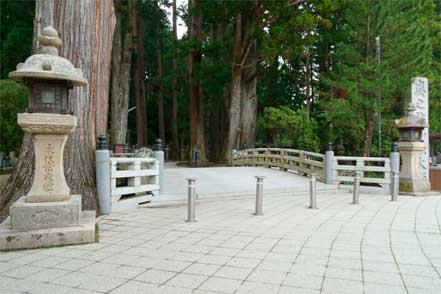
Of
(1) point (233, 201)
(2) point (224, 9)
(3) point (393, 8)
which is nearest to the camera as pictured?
(1) point (233, 201)

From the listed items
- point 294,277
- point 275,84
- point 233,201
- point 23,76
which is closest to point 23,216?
point 23,76

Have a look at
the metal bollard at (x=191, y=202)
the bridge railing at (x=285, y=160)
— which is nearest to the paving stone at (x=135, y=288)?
the metal bollard at (x=191, y=202)

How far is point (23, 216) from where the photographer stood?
15.4ft

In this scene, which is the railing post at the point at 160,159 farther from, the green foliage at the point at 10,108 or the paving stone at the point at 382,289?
the green foliage at the point at 10,108

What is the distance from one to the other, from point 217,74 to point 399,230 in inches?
635

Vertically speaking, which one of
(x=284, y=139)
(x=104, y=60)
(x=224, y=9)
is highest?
(x=224, y=9)

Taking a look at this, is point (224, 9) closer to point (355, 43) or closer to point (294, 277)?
point (355, 43)

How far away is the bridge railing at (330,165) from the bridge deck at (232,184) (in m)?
0.45

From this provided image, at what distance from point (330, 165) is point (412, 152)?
2624 mm

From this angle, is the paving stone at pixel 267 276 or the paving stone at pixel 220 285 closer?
the paving stone at pixel 220 285

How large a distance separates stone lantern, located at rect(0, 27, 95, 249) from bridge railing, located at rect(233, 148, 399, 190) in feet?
29.4

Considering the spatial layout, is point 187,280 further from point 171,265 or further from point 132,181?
point 132,181

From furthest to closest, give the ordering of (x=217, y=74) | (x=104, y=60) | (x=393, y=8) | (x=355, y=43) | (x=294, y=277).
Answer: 1. (x=217, y=74)
2. (x=355, y=43)
3. (x=393, y=8)
4. (x=104, y=60)
5. (x=294, y=277)

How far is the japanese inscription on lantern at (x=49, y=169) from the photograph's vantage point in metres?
5.01
